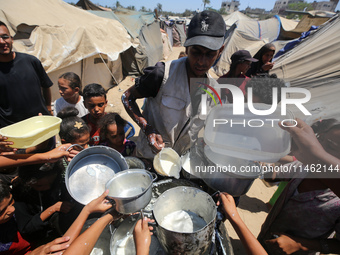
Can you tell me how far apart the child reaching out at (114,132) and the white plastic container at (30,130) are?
0.58 meters

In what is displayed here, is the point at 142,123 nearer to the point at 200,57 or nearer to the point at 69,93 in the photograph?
the point at 200,57

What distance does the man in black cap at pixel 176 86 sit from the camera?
5.15 feet

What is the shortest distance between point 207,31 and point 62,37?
505 centimetres

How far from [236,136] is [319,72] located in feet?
17.2

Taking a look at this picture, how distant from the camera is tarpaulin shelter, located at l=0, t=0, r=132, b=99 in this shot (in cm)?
429

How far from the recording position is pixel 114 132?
224 cm

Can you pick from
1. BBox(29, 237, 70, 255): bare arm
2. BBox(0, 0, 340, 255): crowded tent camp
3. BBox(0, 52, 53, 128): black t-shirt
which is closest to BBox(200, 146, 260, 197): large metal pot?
BBox(0, 0, 340, 255): crowded tent camp

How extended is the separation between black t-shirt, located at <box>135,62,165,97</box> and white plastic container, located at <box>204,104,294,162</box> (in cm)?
61

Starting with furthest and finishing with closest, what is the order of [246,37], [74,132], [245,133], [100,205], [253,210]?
[246,37]
[253,210]
[74,132]
[245,133]
[100,205]

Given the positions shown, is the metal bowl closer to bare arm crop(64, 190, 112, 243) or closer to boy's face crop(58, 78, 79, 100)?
bare arm crop(64, 190, 112, 243)

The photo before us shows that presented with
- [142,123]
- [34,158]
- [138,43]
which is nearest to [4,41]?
[34,158]

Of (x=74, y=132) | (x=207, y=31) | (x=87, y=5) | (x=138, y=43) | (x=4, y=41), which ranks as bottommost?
(x=74, y=132)

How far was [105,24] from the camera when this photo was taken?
22.3ft

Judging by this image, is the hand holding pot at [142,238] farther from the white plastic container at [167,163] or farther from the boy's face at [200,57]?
the boy's face at [200,57]
